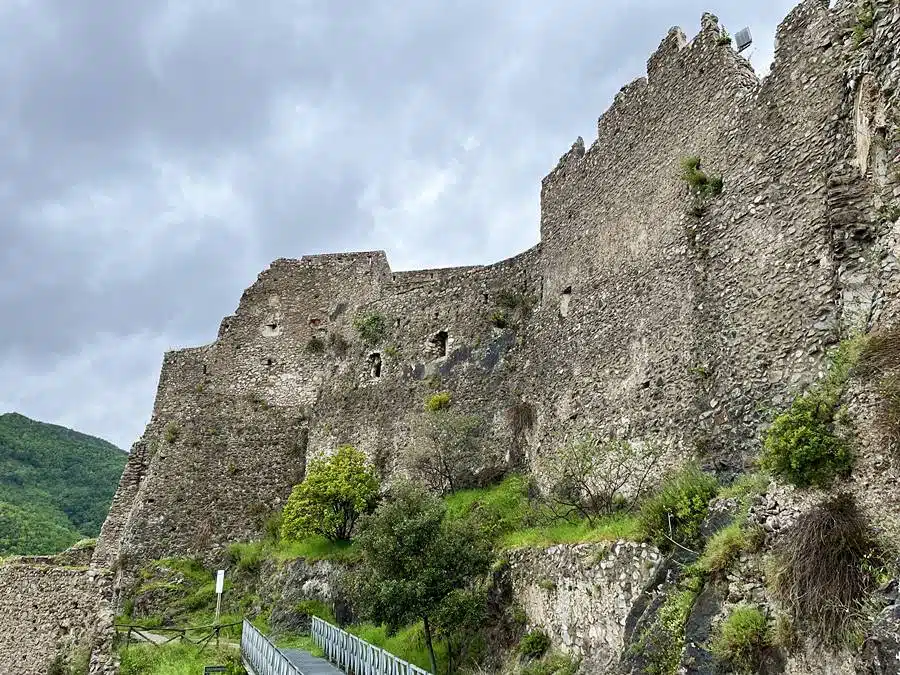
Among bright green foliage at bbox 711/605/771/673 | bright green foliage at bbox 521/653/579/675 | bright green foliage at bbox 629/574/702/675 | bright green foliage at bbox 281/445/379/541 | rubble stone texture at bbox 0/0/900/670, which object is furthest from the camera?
bright green foliage at bbox 281/445/379/541

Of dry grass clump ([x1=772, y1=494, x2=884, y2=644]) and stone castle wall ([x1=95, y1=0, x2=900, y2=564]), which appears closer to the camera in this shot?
dry grass clump ([x1=772, y1=494, x2=884, y2=644])

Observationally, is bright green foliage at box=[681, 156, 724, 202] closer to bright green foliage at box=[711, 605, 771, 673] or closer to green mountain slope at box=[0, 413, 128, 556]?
bright green foliage at box=[711, 605, 771, 673]

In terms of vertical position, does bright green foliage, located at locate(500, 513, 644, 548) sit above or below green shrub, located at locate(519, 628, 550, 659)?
above

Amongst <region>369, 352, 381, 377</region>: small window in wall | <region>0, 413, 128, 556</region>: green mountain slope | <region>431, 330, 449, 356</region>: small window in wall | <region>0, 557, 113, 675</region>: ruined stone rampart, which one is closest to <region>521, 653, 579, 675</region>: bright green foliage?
<region>0, 557, 113, 675</region>: ruined stone rampart

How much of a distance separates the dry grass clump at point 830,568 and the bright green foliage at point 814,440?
1.19 ft

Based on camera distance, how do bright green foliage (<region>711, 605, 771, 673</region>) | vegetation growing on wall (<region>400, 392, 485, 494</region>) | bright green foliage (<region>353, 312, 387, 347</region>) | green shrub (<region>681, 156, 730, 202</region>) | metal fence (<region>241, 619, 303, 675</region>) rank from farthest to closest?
bright green foliage (<region>353, 312, 387, 347</region>)
vegetation growing on wall (<region>400, 392, 485, 494</region>)
green shrub (<region>681, 156, 730, 202</region>)
metal fence (<region>241, 619, 303, 675</region>)
bright green foliage (<region>711, 605, 771, 673</region>)

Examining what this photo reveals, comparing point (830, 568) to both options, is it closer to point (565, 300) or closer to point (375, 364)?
point (565, 300)

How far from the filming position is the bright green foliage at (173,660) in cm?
1552

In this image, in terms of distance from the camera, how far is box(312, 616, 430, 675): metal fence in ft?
33.0

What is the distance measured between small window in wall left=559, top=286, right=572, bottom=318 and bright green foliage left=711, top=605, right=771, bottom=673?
12.6 meters

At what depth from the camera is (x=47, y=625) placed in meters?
18.6

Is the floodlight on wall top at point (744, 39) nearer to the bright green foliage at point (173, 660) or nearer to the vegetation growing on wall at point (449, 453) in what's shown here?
the vegetation growing on wall at point (449, 453)

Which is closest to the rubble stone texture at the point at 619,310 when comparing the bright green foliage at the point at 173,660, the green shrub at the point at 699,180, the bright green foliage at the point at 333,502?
the green shrub at the point at 699,180

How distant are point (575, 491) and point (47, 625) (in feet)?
47.9
